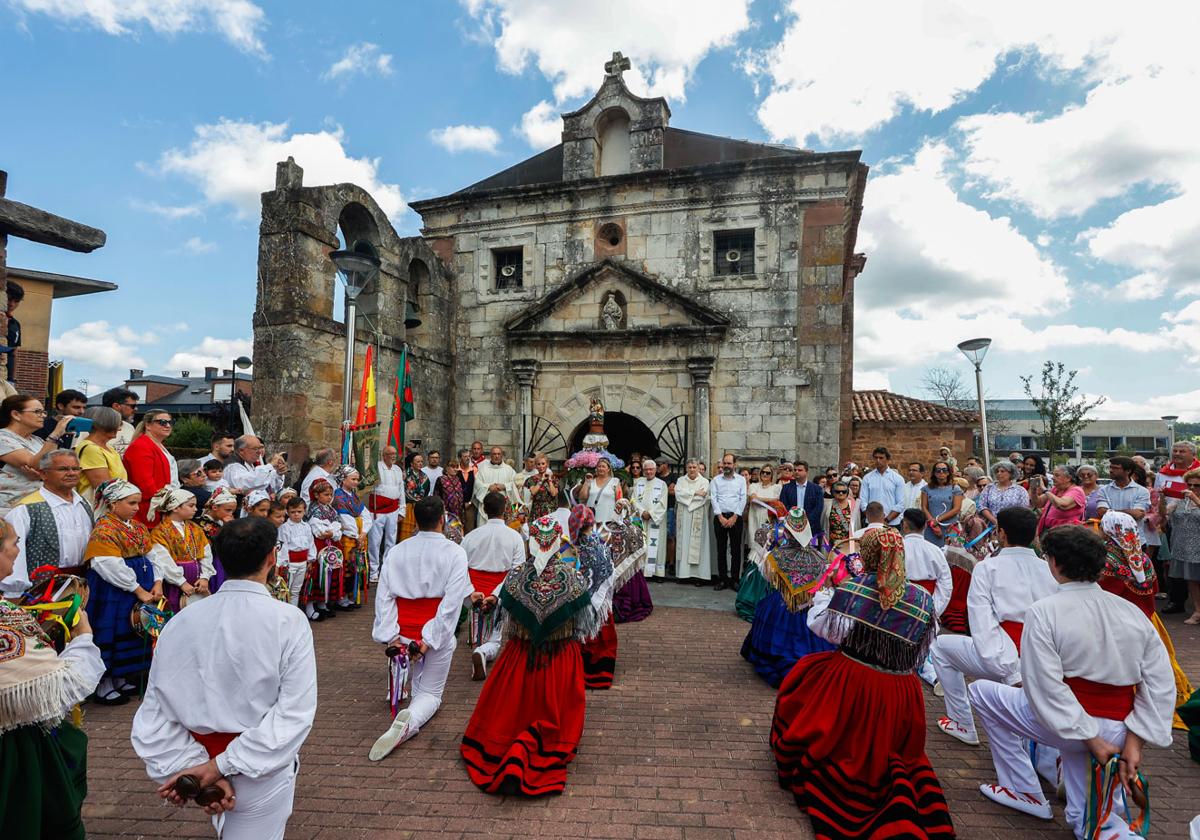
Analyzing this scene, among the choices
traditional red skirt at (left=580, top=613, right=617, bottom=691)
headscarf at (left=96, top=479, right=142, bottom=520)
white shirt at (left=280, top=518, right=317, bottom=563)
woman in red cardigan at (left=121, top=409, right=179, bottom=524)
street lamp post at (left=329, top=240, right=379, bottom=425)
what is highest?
street lamp post at (left=329, top=240, right=379, bottom=425)

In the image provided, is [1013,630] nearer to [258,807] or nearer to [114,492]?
[258,807]

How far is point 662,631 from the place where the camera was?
7.32m

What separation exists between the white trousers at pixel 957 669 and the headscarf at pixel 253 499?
635cm

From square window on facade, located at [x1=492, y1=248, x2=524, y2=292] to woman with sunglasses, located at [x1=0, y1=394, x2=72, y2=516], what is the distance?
10170mm

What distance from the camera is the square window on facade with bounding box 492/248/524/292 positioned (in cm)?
1460

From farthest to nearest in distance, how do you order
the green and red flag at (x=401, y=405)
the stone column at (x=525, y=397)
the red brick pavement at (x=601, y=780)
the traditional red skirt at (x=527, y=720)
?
the stone column at (x=525, y=397) → the green and red flag at (x=401, y=405) → the traditional red skirt at (x=527, y=720) → the red brick pavement at (x=601, y=780)

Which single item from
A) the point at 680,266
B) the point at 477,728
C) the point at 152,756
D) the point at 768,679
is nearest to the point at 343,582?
the point at 477,728

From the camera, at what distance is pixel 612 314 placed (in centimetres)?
1345

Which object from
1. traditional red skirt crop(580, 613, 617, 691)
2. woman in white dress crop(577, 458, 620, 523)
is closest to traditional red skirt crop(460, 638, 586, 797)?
traditional red skirt crop(580, 613, 617, 691)

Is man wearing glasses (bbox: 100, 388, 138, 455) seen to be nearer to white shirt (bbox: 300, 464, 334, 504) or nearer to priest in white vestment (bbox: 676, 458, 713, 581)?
white shirt (bbox: 300, 464, 334, 504)

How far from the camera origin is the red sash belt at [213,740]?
100 inches

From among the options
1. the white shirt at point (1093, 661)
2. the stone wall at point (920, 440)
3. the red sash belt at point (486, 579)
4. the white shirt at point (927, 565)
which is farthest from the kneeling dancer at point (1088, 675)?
the stone wall at point (920, 440)

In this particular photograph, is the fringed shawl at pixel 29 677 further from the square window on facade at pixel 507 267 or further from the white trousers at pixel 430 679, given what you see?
the square window on facade at pixel 507 267

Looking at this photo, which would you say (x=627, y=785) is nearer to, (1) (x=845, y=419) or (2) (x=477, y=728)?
(2) (x=477, y=728)
